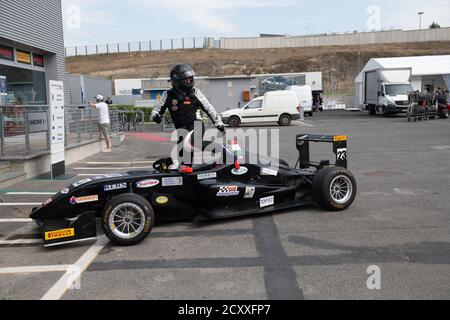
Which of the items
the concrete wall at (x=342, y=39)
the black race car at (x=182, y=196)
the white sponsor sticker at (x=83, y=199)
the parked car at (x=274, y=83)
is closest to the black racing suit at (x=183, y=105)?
the black race car at (x=182, y=196)

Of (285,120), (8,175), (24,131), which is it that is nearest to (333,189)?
(8,175)

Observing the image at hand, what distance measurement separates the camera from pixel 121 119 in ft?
72.8

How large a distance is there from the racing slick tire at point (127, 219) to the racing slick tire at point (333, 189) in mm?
2379

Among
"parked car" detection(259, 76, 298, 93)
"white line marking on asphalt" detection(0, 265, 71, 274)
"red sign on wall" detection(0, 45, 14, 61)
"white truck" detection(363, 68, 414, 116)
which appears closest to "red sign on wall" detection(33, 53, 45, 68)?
"red sign on wall" detection(0, 45, 14, 61)

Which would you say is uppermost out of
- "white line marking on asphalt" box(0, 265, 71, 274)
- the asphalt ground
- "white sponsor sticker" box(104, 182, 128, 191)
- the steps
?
"white sponsor sticker" box(104, 182, 128, 191)

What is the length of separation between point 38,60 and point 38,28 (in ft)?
4.66

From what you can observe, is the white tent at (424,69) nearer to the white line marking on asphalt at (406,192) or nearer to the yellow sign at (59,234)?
the white line marking on asphalt at (406,192)

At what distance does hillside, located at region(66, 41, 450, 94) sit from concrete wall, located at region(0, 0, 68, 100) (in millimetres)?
48245

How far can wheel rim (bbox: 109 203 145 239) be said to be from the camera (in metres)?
5.12

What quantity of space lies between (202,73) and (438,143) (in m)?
61.9

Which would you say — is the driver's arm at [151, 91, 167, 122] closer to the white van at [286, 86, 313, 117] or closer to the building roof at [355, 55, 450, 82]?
the building roof at [355, 55, 450, 82]

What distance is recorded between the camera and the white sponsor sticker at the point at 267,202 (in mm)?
6047

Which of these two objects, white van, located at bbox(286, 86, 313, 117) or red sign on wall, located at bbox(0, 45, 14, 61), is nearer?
red sign on wall, located at bbox(0, 45, 14, 61)
